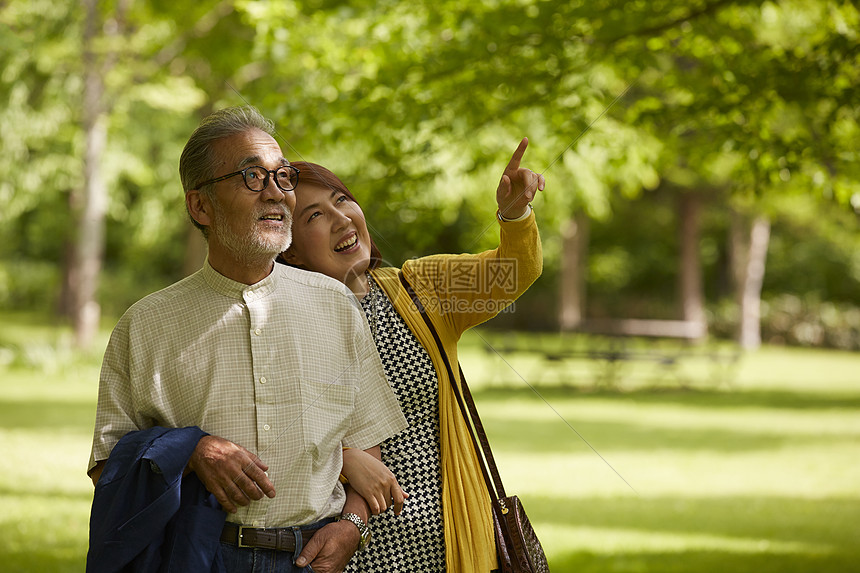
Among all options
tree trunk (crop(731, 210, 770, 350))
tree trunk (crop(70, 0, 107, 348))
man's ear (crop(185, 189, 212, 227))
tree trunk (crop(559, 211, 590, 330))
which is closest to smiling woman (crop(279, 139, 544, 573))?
man's ear (crop(185, 189, 212, 227))

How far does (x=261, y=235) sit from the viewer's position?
1.96 meters

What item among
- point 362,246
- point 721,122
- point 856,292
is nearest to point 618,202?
point 856,292

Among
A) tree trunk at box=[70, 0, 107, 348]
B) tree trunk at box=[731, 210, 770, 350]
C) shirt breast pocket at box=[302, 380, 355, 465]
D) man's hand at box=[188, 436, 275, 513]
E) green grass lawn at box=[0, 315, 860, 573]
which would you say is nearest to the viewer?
man's hand at box=[188, 436, 275, 513]

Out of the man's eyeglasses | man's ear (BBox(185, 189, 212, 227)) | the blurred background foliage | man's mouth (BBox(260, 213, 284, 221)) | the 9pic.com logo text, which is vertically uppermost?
the blurred background foliage

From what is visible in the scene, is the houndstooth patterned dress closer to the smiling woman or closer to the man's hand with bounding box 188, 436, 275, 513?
the smiling woman

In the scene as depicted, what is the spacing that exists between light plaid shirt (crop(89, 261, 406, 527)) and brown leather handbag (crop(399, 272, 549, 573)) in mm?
303

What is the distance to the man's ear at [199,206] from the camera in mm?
2020

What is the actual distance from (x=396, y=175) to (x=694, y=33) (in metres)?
2.30

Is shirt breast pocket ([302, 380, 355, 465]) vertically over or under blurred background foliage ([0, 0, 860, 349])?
under

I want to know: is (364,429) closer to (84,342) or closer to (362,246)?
(362,246)

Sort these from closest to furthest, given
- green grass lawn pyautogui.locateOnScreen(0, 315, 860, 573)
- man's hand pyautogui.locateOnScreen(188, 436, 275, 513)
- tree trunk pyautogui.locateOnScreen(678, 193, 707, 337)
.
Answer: man's hand pyautogui.locateOnScreen(188, 436, 275, 513), green grass lawn pyautogui.locateOnScreen(0, 315, 860, 573), tree trunk pyautogui.locateOnScreen(678, 193, 707, 337)

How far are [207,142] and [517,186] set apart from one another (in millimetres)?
750

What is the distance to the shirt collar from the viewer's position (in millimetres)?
2008

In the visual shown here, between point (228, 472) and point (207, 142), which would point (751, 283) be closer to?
point (207, 142)
